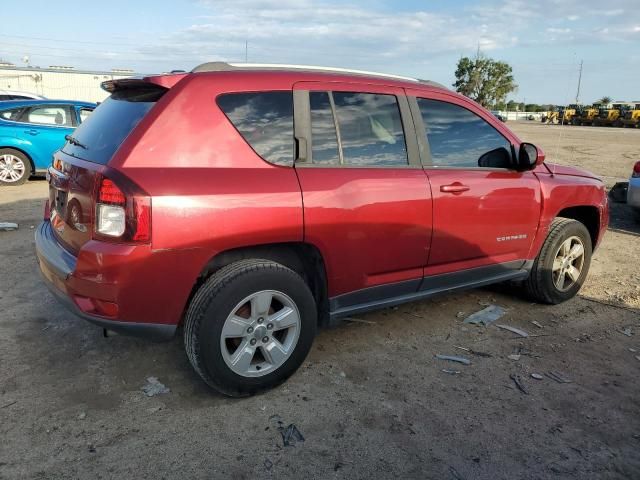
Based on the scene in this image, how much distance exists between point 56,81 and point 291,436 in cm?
4529

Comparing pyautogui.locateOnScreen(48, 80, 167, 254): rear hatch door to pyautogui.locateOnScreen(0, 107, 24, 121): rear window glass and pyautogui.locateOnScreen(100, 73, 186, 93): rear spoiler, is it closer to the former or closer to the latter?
pyautogui.locateOnScreen(100, 73, 186, 93): rear spoiler

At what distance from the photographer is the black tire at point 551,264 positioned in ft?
14.1

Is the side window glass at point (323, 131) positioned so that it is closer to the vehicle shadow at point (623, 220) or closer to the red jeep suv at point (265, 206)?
the red jeep suv at point (265, 206)

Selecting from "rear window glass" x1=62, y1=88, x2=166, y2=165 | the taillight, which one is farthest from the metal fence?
the taillight

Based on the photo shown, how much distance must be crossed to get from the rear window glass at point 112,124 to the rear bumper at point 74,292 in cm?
58

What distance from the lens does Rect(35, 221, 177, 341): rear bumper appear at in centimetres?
263

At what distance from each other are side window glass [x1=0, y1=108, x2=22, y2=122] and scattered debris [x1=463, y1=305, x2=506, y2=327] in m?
9.33

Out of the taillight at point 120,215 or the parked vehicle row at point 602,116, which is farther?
the parked vehicle row at point 602,116

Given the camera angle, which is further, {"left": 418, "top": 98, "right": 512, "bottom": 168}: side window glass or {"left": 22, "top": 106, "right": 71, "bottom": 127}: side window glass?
{"left": 22, "top": 106, "right": 71, "bottom": 127}: side window glass

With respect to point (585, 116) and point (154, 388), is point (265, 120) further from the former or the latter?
point (585, 116)

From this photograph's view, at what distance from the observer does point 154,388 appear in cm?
305

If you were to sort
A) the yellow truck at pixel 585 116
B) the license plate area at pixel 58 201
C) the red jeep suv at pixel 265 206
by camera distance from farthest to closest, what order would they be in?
1. the yellow truck at pixel 585 116
2. the license plate area at pixel 58 201
3. the red jeep suv at pixel 265 206

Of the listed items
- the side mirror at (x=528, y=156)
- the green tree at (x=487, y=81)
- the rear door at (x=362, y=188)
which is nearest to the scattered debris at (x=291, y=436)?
the rear door at (x=362, y=188)

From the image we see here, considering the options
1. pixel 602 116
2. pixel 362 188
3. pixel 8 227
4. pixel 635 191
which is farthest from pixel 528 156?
pixel 602 116
